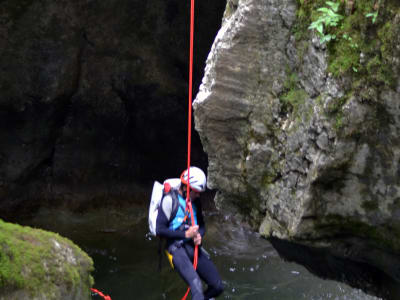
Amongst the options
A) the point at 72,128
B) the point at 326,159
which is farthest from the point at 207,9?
the point at 326,159

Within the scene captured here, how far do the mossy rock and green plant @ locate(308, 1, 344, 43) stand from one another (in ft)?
9.94

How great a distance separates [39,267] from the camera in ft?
13.7

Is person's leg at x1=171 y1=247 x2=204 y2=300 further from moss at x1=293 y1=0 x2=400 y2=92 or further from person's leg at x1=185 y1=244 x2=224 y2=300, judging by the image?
moss at x1=293 y1=0 x2=400 y2=92

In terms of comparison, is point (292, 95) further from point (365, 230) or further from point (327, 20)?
point (365, 230)

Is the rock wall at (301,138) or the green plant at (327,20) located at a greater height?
the green plant at (327,20)

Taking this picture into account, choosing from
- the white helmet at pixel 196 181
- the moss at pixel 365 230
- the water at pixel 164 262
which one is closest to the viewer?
the moss at pixel 365 230

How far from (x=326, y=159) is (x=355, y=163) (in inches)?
10.6

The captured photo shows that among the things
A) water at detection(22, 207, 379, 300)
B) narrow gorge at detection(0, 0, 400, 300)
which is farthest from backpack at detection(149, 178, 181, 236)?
water at detection(22, 207, 379, 300)

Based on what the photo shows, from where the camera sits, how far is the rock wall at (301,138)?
15.1 ft

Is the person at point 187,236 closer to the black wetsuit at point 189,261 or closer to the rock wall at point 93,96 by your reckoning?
the black wetsuit at point 189,261

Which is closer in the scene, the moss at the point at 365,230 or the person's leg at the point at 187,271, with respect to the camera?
the moss at the point at 365,230

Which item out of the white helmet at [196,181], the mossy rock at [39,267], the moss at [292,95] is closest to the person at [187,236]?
the white helmet at [196,181]

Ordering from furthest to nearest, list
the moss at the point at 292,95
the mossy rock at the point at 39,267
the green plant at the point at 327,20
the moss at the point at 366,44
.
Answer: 1. the moss at the point at 292,95
2. the green plant at the point at 327,20
3. the moss at the point at 366,44
4. the mossy rock at the point at 39,267

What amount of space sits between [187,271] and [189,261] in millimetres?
118
